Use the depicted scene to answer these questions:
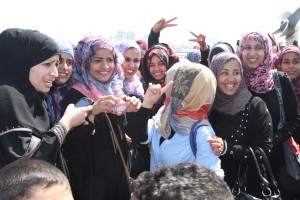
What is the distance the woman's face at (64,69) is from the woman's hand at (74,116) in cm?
76

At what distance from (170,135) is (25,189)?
4.47 feet

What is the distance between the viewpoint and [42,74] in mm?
2113

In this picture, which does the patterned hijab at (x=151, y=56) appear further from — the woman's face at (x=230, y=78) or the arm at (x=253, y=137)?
the arm at (x=253, y=137)

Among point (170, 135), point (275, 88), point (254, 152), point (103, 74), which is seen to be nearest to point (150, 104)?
point (170, 135)

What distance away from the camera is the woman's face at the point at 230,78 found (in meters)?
2.64

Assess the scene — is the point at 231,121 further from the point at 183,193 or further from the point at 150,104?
the point at 183,193

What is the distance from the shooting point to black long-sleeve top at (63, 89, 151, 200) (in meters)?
2.28

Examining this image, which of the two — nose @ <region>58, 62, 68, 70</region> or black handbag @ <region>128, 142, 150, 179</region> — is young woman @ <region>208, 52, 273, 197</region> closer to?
black handbag @ <region>128, 142, 150, 179</region>

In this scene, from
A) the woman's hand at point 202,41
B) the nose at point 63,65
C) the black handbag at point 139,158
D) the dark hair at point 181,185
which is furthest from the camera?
the woman's hand at point 202,41

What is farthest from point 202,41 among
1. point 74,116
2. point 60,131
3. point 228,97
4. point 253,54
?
point 60,131

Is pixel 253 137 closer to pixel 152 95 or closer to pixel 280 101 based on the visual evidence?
pixel 280 101

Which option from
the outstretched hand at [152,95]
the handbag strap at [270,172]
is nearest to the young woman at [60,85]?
the outstretched hand at [152,95]

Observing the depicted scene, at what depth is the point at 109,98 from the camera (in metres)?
2.20

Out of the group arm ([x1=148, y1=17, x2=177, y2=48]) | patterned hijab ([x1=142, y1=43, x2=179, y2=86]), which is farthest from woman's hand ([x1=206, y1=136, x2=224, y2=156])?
arm ([x1=148, y1=17, x2=177, y2=48])
